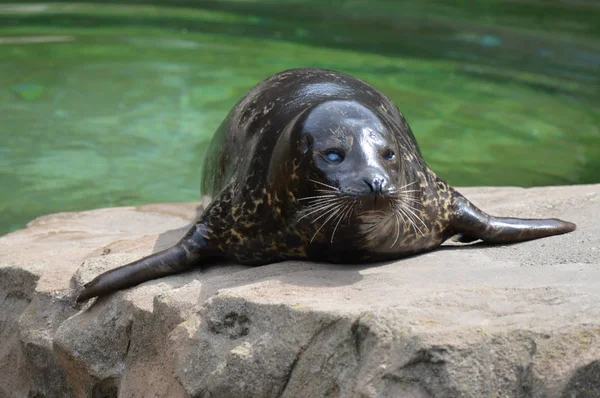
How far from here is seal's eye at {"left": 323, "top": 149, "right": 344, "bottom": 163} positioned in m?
4.02

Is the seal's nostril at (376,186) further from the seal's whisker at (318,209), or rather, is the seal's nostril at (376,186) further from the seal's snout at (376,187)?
the seal's whisker at (318,209)

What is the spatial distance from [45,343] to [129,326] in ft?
1.89

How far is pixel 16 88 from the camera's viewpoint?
37.1 ft

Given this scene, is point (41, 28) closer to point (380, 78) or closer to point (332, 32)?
point (332, 32)

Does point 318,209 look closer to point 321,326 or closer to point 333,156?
point 333,156

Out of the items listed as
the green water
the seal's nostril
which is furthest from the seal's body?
the green water

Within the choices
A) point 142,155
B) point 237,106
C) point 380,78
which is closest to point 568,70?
point 380,78

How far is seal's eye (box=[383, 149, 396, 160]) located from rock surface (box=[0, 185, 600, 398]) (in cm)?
47

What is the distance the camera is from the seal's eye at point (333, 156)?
13.2ft

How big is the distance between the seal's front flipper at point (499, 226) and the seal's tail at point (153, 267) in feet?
4.04

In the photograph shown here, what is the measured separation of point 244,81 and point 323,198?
310 inches

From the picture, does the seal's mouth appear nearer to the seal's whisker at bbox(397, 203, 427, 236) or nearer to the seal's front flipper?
the seal's whisker at bbox(397, 203, 427, 236)

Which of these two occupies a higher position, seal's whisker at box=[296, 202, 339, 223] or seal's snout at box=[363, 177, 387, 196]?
seal's snout at box=[363, 177, 387, 196]

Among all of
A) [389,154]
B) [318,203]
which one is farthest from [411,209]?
[318,203]
